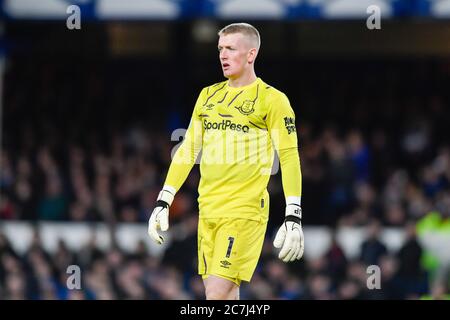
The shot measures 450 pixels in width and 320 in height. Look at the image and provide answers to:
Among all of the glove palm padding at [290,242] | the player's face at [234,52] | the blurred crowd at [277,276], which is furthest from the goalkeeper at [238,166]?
the blurred crowd at [277,276]

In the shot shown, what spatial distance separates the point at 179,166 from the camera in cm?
772

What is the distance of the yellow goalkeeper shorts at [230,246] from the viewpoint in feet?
24.0

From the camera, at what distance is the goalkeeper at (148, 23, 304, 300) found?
7.35 metres

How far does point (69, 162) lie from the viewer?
671 inches

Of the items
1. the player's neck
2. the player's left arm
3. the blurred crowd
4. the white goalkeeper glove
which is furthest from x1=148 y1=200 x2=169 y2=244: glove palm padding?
the blurred crowd

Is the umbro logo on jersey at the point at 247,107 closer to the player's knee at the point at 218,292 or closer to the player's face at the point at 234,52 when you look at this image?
the player's face at the point at 234,52

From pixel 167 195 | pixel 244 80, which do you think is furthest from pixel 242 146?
pixel 167 195

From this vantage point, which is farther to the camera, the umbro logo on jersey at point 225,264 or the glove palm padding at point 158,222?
the glove palm padding at point 158,222

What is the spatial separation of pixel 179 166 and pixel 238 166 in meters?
0.50

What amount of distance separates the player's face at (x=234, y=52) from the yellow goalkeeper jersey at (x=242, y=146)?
0.16 meters

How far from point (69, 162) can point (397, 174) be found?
4924mm

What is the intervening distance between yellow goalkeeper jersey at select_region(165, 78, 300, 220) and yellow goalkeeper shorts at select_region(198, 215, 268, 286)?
6cm

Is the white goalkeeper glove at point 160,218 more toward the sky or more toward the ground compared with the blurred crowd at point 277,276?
more toward the sky
